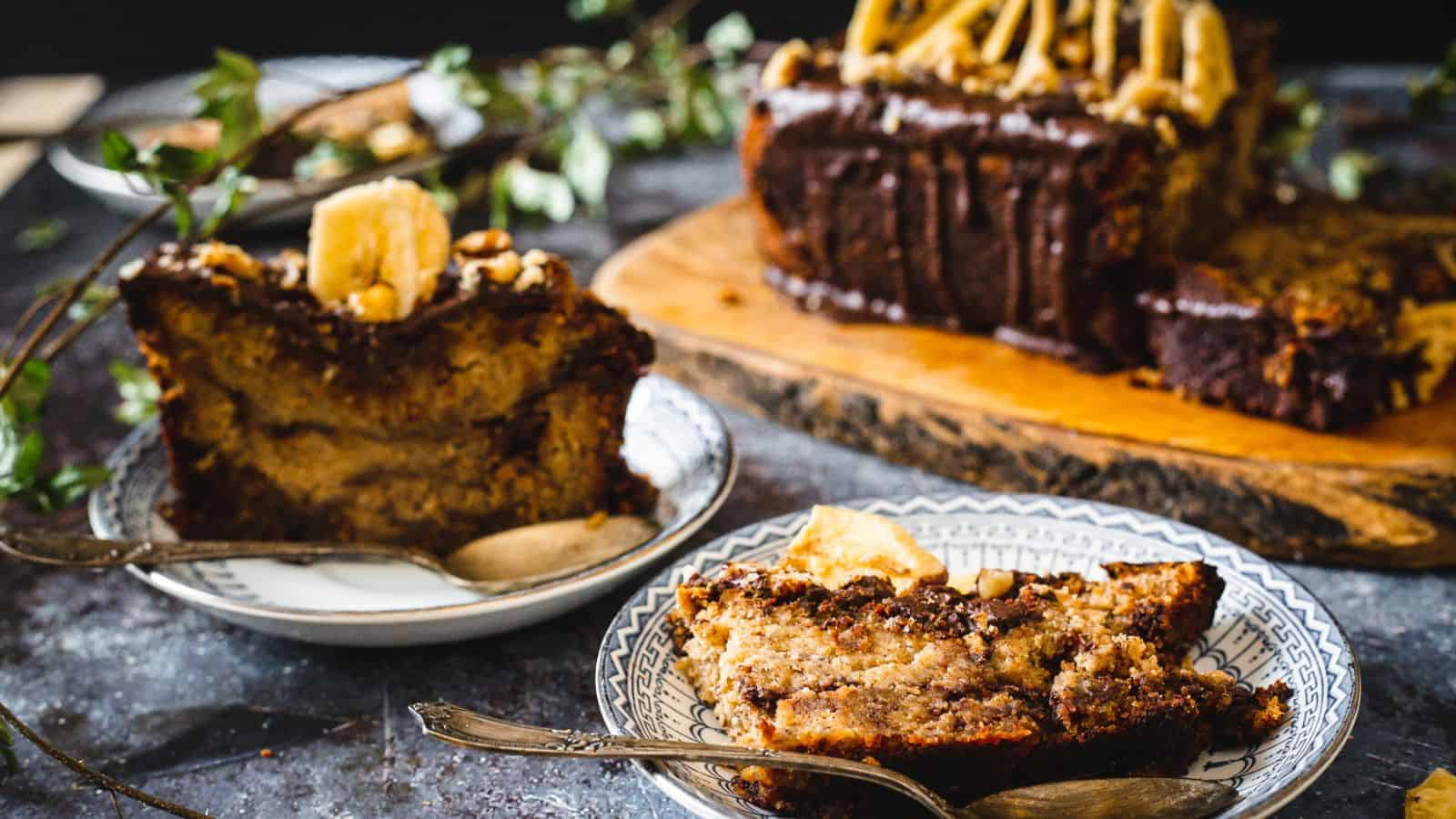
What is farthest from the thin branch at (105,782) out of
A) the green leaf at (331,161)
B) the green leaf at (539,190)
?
the green leaf at (539,190)

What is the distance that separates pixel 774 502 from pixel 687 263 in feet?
3.43

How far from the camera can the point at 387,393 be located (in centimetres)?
229

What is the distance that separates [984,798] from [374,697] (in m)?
0.98

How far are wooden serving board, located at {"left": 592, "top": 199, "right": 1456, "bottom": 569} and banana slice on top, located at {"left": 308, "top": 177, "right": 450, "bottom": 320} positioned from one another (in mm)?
875

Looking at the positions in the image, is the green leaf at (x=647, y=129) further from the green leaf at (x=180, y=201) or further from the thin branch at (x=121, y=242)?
the green leaf at (x=180, y=201)

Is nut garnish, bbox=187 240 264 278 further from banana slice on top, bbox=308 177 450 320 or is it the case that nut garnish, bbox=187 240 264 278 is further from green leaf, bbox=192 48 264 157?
green leaf, bbox=192 48 264 157

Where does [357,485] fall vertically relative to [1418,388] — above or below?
below

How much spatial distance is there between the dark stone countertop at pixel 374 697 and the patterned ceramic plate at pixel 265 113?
139 cm

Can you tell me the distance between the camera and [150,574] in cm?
207

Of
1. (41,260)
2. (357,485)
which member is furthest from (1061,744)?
(41,260)

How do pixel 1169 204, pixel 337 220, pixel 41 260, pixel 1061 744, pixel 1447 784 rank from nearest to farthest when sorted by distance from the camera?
pixel 1061 744 < pixel 1447 784 < pixel 337 220 < pixel 1169 204 < pixel 41 260

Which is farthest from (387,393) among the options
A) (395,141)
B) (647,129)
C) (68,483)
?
(647,129)

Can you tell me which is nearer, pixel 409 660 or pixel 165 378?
pixel 409 660

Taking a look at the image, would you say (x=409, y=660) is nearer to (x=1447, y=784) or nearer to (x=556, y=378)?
(x=556, y=378)
